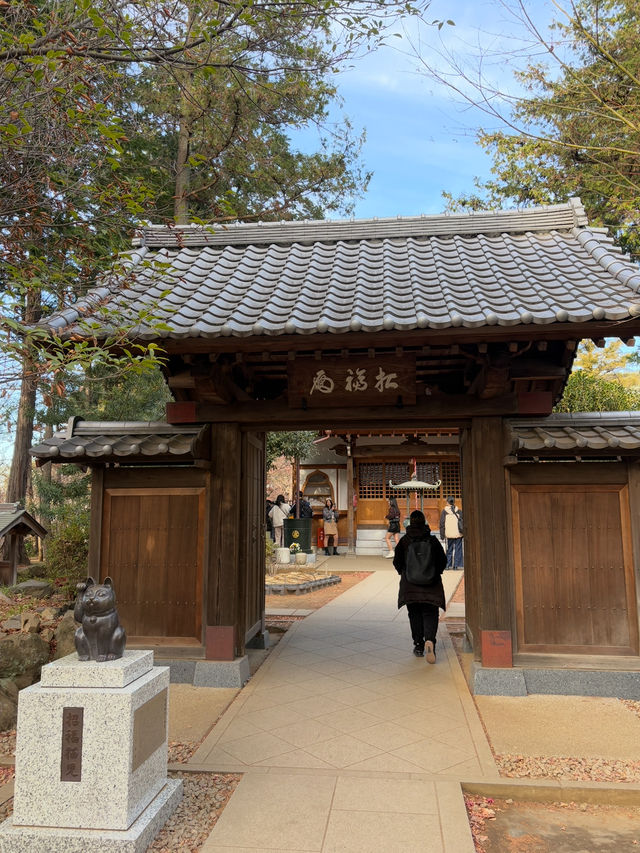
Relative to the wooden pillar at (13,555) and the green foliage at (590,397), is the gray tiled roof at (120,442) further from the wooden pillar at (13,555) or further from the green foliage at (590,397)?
the green foliage at (590,397)

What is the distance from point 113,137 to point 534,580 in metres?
5.65

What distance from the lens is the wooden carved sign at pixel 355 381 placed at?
5.97 meters

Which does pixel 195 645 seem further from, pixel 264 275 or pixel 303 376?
pixel 264 275

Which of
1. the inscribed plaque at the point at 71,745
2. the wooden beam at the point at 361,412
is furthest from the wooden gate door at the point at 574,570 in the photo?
the inscribed plaque at the point at 71,745

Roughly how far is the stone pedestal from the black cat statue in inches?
4.6

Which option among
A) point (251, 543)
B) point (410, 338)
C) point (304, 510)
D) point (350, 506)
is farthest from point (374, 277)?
point (350, 506)

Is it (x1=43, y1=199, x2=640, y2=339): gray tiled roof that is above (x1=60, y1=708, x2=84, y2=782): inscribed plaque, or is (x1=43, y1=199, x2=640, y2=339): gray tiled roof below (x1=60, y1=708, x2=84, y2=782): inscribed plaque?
above

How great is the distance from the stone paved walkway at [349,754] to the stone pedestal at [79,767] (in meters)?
0.55

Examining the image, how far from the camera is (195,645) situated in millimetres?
6254

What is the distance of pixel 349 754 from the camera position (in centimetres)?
441

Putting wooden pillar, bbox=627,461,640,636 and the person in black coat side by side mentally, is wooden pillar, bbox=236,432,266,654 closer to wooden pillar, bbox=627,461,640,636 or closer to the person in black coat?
the person in black coat

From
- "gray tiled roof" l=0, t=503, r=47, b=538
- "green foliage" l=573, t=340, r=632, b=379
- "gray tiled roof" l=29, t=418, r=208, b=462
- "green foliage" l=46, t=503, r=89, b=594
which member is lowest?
"green foliage" l=46, t=503, r=89, b=594

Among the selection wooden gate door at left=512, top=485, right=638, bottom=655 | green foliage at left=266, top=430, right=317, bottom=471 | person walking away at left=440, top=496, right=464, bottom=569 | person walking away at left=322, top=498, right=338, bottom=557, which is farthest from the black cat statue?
person walking away at left=322, top=498, right=338, bottom=557

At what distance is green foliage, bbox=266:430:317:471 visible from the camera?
17109 mm
